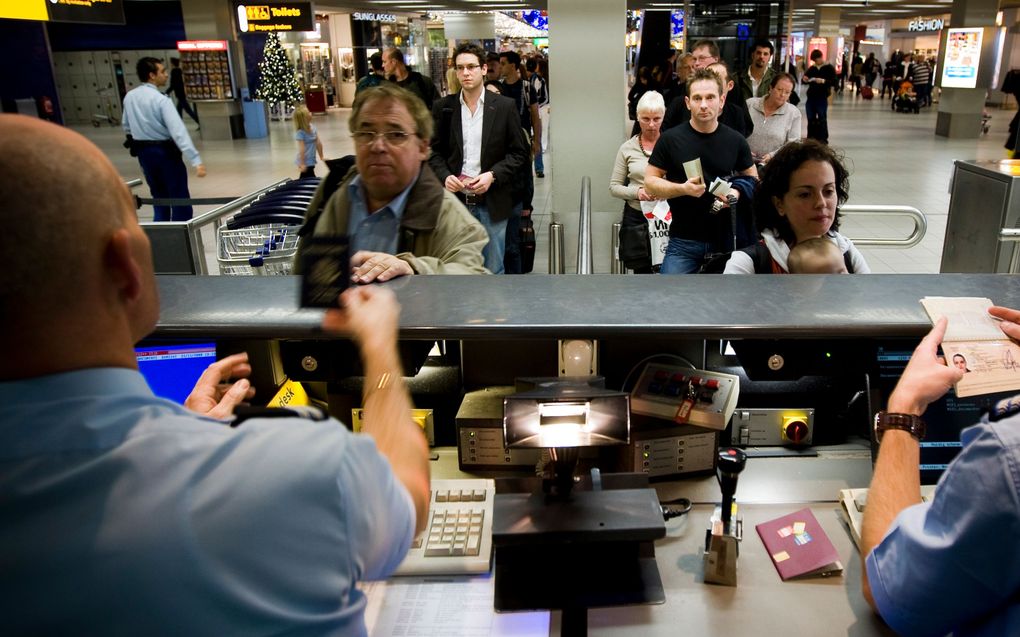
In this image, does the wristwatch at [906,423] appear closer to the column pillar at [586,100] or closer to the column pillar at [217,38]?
the column pillar at [586,100]

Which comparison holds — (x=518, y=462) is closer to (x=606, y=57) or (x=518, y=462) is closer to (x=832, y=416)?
(x=832, y=416)

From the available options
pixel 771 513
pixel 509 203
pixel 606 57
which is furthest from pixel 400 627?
pixel 606 57

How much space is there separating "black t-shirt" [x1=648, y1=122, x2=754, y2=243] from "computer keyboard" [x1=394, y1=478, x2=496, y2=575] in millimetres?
2444

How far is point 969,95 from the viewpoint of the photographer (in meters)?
15.1

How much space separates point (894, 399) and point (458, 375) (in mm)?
1160

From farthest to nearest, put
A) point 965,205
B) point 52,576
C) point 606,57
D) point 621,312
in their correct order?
point 606,57
point 965,205
point 621,312
point 52,576

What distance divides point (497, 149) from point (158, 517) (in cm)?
418

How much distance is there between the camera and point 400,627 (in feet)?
5.02

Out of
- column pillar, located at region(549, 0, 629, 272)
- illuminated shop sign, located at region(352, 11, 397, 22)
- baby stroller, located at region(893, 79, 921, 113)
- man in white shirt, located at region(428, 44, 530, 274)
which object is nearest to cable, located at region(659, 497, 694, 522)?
man in white shirt, located at region(428, 44, 530, 274)

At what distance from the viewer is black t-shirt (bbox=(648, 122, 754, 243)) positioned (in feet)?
12.7

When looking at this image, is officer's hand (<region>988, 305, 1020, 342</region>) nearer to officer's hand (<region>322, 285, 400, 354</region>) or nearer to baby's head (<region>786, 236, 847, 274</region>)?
baby's head (<region>786, 236, 847, 274</region>)

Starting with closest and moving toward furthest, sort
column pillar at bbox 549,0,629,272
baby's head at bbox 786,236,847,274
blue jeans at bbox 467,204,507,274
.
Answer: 1. baby's head at bbox 786,236,847,274
2. blue jeans at bbox 467,204,507,274
3. column pillar at bbox 549,0,629,272

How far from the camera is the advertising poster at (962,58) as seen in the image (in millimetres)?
14844

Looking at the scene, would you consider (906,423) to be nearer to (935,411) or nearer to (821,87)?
(935,411)
